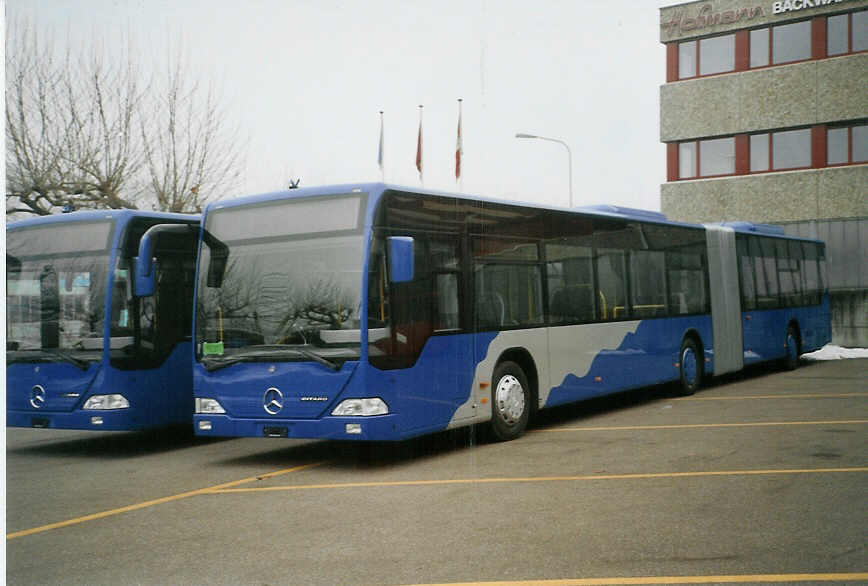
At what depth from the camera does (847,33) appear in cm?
2136

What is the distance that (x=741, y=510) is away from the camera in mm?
7094

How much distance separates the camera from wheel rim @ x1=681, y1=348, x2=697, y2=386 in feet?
53.8

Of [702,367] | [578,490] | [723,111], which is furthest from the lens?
[723,111]

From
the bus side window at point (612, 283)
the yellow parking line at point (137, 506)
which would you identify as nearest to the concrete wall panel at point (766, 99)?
the bus side window at point (612, 283)

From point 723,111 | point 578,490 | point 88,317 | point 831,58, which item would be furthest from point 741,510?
point 723,111

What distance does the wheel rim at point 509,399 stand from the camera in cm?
1131

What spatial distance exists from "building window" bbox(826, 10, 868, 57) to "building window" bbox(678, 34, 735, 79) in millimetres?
6550

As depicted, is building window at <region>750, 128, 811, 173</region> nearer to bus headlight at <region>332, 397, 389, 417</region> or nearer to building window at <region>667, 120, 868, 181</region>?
building window at <region>667, 120, 868, 181</region>

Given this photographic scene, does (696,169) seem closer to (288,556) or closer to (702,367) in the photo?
(702,367)

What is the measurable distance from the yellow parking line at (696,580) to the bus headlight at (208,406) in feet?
17.2

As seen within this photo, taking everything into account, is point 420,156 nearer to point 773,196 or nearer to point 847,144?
point 847,144

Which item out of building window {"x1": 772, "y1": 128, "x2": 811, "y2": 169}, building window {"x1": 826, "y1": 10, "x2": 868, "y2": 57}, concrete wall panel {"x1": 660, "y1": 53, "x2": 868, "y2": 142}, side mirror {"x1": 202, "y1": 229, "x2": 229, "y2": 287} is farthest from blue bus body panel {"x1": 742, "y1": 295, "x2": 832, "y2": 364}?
side mirror {"x1": 202, "y1": 229, "x2": 229, "y2": 287}

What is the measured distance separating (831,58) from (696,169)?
345 inches

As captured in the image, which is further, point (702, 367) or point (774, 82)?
point (774, 82)
